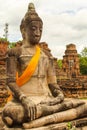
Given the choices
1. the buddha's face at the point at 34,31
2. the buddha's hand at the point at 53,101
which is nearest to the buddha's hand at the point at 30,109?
the buddha's hand at the point at 53,101

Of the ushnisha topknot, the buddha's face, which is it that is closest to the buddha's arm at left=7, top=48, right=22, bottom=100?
the buddha's face

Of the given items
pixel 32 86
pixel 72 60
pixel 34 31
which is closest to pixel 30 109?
pixel 32 86

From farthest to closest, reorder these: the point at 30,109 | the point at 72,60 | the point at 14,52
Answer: the point at 72,60 → the point at 14,52 → the point at 30,109

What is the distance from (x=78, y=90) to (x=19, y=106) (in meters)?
7.93

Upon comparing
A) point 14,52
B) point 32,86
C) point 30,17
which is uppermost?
point 30,17

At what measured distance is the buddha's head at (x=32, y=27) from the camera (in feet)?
16.1

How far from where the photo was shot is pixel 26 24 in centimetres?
495

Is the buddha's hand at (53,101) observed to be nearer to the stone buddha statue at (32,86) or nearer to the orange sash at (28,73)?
the stone buddha statue at (32,86)

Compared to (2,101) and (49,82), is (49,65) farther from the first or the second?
(2,101)

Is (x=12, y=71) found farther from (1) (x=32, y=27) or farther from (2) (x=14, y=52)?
(1) (x=32, y=27)

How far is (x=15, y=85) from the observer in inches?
185

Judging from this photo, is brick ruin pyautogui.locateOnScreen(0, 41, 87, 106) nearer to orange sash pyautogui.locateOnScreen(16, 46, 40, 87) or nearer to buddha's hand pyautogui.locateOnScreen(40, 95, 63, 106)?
orange sash pyautogui.locateOnScreen(16, 46, 40, 87)

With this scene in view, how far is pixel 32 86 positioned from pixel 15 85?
285 millimetres

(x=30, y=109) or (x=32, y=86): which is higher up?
(x=32, y=86)
